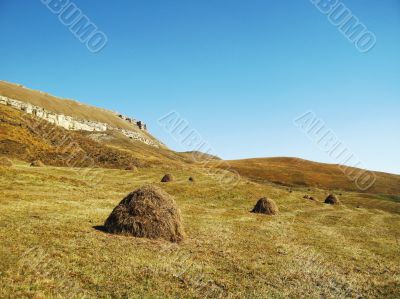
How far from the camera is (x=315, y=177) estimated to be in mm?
130375

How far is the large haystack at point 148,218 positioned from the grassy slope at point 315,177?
96727mm

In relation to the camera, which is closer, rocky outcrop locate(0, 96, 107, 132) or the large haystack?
the large haystack

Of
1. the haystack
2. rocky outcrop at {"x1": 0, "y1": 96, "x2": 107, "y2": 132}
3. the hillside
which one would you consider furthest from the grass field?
rocky outcrop at {"x1": 0, "y1": 96, "x2": 107, "y2": 132}

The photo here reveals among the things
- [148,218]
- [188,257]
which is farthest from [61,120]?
[188,257]

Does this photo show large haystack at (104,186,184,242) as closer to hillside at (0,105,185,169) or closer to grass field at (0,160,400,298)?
grass field at (0,160,400,298)

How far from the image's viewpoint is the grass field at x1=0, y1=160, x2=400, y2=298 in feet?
44.2

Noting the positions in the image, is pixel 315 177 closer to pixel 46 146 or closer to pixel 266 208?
pixel 46 146

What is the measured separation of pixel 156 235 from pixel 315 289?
30.7 ft

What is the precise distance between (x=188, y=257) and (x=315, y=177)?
11997 cm

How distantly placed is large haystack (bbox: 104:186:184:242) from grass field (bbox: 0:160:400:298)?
3.05 feet

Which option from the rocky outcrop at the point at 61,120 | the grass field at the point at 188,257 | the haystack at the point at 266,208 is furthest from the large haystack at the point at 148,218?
the rocky outcrop at the point at 61,120

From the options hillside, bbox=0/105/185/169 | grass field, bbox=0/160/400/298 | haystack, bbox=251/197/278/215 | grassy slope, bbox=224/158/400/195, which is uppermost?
grassy slope, bbox=224/158/400/195

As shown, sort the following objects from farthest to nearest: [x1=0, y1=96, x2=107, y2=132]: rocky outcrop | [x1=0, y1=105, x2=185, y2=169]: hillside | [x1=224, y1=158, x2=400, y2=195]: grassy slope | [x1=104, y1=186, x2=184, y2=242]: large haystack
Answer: [x1=0, y1=96, x2=107, y2=132]: rocky outcrop, [x1=224, y1=158, x2=400, y2=195]: grassy slope, [x1=0, y1=105, x2=185, y2=169]: hillside, [x1=104, y1=186, x2=184, y2=242]: large haystack

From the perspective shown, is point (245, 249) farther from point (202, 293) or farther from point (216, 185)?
point (216, 185)
